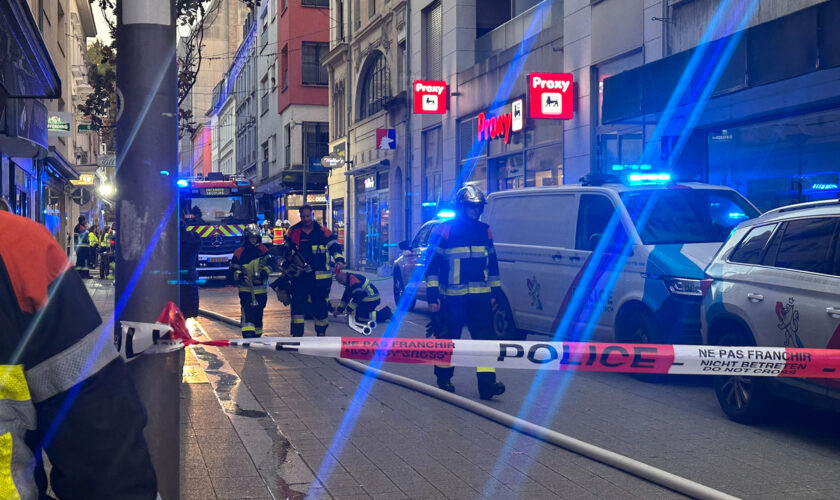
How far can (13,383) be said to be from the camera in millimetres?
1734

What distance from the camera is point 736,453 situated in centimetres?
661

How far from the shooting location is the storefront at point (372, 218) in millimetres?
35781

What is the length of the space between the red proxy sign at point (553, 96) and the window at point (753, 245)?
1225cm

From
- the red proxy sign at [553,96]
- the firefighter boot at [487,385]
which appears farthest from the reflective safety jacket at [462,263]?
the red proxy sign at [553,96]

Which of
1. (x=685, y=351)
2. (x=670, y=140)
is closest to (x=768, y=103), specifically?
(x=670, y=140)

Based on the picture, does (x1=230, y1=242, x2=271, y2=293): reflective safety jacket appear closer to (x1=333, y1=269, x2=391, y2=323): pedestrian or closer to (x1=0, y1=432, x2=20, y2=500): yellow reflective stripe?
(x1=333, y1=269, x2=391, y2=323): pedestrian

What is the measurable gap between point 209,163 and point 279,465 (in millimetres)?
108650

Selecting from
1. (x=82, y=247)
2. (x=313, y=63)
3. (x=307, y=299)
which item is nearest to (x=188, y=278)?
(x=307, y=299)

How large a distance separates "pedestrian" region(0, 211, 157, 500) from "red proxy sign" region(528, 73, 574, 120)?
734 inches

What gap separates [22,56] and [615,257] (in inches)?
402

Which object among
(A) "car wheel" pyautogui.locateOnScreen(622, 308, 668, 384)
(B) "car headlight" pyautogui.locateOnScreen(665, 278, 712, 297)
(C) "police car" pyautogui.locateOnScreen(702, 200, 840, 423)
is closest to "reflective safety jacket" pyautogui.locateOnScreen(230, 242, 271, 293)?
(A) "car wheel" pyautogui.locateOnScreen(622, 308, 668, 384)

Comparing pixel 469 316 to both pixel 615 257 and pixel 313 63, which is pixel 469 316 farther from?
pixel 313 63

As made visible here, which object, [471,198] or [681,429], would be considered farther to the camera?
[471,198]

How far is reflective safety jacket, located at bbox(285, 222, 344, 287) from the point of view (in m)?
11.6
